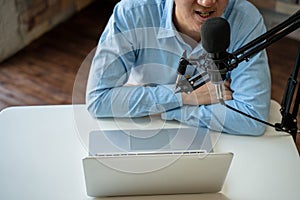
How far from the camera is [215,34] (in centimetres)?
85

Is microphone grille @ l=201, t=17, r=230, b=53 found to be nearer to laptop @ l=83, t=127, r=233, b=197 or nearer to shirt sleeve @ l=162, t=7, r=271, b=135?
laptop @ l=83, t=127, r=233, b=197

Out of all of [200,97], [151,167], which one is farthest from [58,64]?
[151,167]

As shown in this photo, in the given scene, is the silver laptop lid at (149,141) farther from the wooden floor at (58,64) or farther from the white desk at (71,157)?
the wooden floor at (58,64)

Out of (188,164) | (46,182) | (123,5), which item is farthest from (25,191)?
(123,5)

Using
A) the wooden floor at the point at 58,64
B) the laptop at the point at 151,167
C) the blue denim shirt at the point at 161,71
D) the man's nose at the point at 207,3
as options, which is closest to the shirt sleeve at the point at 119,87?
the blue denim shirt at the point at 161,71

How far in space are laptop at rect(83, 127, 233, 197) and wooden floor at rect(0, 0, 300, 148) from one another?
1266 mm

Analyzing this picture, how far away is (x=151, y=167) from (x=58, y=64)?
1836mm

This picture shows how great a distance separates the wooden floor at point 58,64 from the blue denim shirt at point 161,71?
1.01m

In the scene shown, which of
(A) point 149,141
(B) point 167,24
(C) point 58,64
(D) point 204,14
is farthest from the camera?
(C) point 58,64

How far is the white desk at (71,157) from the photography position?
1.17 meters

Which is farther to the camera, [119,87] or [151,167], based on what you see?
[119,87]

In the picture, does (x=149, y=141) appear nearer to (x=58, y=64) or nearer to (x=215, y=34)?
(x=215, y=34)

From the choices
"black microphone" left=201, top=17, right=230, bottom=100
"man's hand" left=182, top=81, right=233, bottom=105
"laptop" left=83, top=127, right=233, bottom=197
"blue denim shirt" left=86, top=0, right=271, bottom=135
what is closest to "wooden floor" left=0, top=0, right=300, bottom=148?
"blue denim shirt" left=86, top=0, right=271, bottom=135

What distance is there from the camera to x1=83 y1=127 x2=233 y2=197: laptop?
1.08 m
